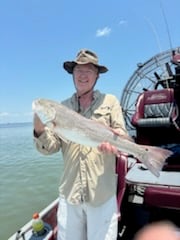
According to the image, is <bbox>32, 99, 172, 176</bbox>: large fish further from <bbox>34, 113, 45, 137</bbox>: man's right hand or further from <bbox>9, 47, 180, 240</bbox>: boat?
<bbox>9, 47, 180, 240</bbox>: boat

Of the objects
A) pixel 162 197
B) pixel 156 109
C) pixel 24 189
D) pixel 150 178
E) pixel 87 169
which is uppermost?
pixel 156 109

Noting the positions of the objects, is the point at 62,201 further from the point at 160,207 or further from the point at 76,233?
the point at 160,207

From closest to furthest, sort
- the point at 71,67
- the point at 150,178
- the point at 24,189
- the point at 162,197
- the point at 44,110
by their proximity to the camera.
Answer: the point at 44,110
the point at 71,67
the point at 162,197
the point at 150,178
the point at 24,189

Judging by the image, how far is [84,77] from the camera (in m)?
1.79

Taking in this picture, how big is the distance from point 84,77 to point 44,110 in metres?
0.34

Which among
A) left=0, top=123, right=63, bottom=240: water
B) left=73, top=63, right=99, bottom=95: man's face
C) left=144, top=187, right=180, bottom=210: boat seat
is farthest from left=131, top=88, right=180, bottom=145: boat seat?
left=73, top=63, right=99, bottom=95: man's face

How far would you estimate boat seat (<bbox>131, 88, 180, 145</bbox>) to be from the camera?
11.1 ft

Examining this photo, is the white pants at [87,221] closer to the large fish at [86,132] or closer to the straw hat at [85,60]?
the large fish at [86,132]

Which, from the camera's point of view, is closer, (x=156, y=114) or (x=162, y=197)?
(x=162, y=197)

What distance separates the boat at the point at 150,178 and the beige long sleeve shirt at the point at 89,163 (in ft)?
2.37

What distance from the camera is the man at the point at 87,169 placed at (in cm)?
173

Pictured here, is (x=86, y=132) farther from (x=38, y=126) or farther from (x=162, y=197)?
(x=162, y=197)

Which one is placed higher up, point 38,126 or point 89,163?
point 38,126

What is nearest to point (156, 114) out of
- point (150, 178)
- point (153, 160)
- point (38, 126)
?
point (150, 178)
